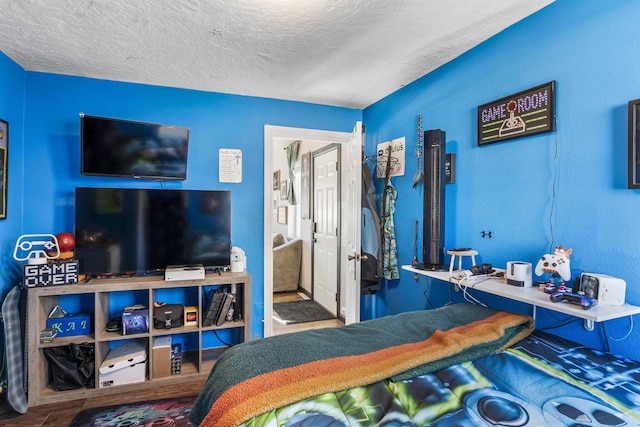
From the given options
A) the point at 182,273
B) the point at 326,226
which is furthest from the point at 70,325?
the point at 326,226

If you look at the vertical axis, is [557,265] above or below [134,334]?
above

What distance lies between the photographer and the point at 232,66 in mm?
2488

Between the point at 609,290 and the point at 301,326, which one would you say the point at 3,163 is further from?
the point at 609,290

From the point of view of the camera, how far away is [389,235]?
118 inches

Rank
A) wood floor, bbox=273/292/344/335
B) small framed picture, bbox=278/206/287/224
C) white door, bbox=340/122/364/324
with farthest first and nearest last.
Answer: small framed picture, bbox=278/206/287/224 < wood floor, bbox=273/292/344/335 < white door, bbox=340/122/364/324

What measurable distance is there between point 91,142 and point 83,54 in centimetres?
60

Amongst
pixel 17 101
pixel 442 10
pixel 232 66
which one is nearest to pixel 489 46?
pixel 442 10

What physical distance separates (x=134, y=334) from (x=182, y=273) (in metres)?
0.54

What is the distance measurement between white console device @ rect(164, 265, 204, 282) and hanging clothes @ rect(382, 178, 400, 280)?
1571 mm

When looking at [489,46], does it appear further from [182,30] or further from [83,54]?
[83,54]

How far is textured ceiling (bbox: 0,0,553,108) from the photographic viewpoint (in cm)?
175

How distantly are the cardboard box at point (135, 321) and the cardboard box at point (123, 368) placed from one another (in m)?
0.17

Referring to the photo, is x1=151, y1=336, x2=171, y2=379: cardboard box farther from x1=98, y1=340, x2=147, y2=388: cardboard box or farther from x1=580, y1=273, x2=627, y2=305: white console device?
x1=580, y1=273, x2=627, y2=305: white console device

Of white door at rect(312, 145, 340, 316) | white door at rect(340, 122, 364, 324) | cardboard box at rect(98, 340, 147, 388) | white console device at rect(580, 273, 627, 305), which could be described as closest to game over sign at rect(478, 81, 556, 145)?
white console device at rect(580, 273, 627, 305)
